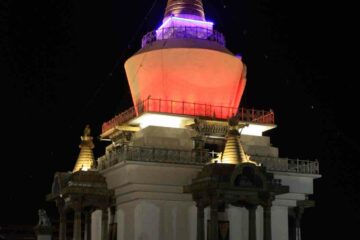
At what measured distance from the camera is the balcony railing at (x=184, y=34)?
30.0m

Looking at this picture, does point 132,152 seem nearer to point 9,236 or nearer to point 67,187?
point 67,187

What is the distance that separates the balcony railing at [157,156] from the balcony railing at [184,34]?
5906mm

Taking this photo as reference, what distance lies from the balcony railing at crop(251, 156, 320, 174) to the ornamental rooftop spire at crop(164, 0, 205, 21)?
24.8 ft

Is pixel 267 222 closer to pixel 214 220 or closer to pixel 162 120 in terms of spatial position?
pixel 214 220

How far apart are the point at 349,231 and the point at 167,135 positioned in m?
14.6

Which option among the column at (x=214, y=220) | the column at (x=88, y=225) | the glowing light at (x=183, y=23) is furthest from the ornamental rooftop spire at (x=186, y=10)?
the column at (x=214, y=220)

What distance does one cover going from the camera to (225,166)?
958 inches

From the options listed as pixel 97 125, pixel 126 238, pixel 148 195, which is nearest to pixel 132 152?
pixel 148 195

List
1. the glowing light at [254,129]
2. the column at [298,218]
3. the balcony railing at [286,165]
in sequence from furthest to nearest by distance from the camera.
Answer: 1. the glowing light at [254,129]
2. the column at [298,218]
3. the balcony railing at [286,165]

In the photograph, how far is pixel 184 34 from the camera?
3006cm

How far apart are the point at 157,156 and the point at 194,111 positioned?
334cm

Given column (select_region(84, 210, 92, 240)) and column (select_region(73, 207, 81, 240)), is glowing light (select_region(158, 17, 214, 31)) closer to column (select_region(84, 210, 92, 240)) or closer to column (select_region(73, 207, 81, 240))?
column (select_region(84, 210, 92, 240))

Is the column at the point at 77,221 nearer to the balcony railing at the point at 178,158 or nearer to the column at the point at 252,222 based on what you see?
the balcony railing at the point at 178,158

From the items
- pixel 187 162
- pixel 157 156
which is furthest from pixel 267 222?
pixel 157 156
